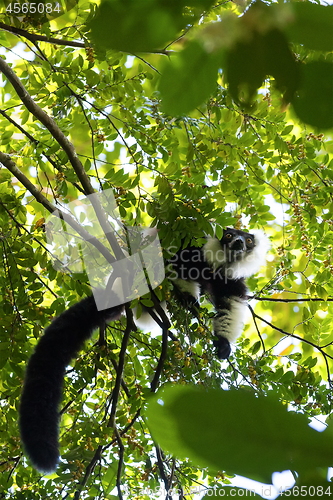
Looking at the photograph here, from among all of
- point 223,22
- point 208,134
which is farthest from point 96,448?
point 223,22

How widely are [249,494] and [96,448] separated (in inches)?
71.4

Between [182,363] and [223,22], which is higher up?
[182,363]

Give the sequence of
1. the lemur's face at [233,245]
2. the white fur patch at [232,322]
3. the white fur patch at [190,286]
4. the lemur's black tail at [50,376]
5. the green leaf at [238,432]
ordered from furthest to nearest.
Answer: the lemur's face at [233,245] < the white fur patch at [232,322] < the white fur patch at [190,286] < the lemur's black tail at [50,376] < the green leaf at [238,432]

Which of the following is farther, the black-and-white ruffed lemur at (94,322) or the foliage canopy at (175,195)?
the black-and-white ruffed lemur at (94,322)

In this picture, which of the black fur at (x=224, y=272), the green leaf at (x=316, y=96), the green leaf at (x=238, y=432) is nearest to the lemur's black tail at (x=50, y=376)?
the black fur at (x=224, y=272)

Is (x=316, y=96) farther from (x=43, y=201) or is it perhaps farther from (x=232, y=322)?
(x=232, y=322)

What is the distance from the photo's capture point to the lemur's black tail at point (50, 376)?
136 cm

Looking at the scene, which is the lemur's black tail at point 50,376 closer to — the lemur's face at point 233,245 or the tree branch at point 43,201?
the tree branch at point 43,201

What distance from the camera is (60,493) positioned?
170 cm

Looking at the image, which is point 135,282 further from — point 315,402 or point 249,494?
point 249,494

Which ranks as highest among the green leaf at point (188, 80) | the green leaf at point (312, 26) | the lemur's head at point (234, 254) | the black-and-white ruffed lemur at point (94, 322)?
the lemur's head at point (234, 254)

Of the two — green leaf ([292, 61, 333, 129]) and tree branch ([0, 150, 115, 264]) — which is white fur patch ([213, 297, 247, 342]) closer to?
tree branch ([0, 150, 115, 264])

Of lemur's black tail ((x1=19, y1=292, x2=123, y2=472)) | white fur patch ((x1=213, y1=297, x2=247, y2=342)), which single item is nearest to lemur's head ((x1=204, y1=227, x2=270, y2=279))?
white fur patch ((x1=213, y1=297, x2=247, y2=342))

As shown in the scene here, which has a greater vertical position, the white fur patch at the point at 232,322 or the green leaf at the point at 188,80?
the white fur patch at the point at 232,322
